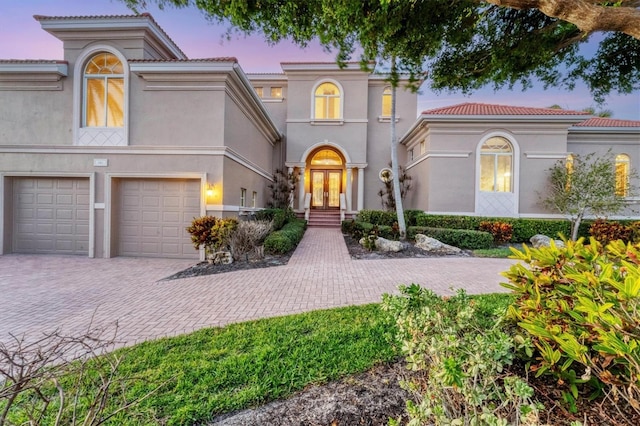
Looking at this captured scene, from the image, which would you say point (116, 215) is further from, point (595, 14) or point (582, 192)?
point (582, 192)

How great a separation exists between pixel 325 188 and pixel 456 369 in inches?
670

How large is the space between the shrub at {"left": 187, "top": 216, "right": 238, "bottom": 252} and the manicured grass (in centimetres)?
432

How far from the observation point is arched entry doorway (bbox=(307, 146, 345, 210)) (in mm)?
18188

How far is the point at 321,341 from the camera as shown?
347 cm

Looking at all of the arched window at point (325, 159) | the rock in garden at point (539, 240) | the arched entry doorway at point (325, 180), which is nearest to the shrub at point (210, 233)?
the arched entry doorway at point (325, 180)

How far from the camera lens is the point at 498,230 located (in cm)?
1113

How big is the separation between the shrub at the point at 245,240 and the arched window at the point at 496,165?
1050 centimetres

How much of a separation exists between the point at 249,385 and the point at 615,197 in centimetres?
1544

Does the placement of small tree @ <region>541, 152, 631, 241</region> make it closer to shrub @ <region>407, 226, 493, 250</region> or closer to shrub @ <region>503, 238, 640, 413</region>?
shrub @ <region>407, 226, 493, 250</region>

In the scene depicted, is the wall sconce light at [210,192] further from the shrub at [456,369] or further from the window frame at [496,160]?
the window frame at [496,160]

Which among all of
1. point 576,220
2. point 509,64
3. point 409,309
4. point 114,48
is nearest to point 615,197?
point 576,220

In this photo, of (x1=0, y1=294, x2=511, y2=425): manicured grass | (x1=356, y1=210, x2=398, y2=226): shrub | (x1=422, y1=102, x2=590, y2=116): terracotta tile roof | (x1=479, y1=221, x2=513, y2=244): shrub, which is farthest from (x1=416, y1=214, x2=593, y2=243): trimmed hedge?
(x1=0, y1=294, x2=511, y2=425): manicured grass

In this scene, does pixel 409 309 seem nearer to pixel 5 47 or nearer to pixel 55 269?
pixel 55 269

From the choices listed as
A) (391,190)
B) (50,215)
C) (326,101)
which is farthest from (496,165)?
(50,215)
